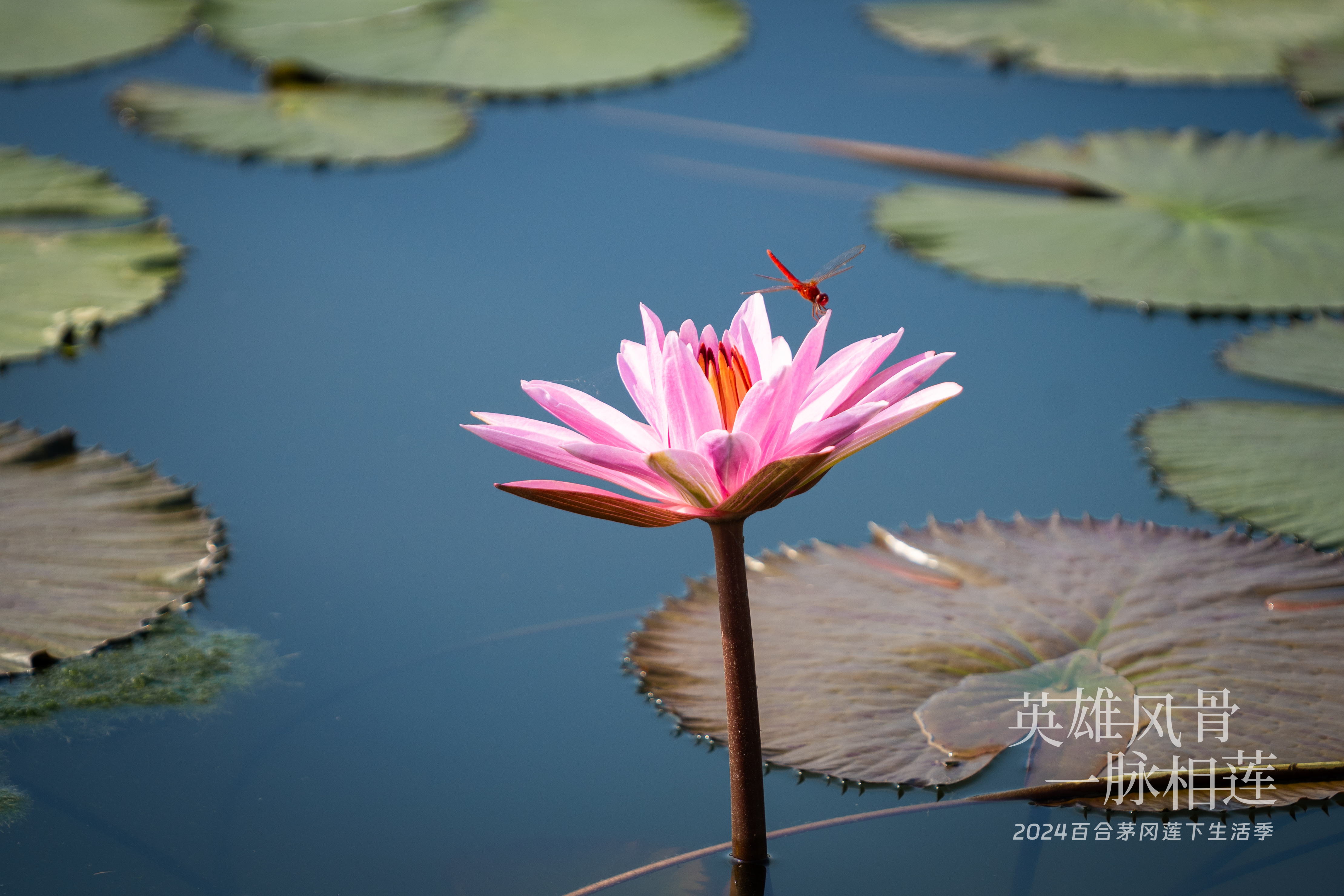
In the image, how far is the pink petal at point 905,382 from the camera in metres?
0.80

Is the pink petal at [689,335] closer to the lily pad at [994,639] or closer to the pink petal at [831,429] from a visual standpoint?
the pink petal at [831,429]

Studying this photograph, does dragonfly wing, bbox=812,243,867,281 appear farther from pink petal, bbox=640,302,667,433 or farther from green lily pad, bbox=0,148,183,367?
green lily pad, bbox=0,148,183,367

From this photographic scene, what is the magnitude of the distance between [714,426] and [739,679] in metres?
0.21

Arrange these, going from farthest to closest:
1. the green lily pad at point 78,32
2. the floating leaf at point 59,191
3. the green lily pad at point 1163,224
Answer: the green lily pad at point 78,32 < the floating leaf at point 59,191 < the green lily pad at point 1163,224

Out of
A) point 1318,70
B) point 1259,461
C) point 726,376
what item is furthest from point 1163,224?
point 726,376

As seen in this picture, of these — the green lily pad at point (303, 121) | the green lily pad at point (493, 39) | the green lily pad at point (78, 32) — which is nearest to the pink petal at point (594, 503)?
the green lily pad at point (303, 121)

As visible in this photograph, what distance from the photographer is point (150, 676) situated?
4.02 feet

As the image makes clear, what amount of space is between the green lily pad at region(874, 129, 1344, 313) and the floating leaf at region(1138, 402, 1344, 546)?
0.37 metres

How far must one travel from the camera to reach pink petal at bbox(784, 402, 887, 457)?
75 cm

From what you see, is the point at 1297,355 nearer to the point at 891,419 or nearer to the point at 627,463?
the point at 891,419

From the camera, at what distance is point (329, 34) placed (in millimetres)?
3357

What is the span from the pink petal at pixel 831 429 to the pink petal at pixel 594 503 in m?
0.10

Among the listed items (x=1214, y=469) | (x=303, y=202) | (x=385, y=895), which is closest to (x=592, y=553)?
(x=385, y=895)

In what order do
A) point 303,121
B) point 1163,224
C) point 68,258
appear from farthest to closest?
point 303,121, point 1163,224, point 68,258
